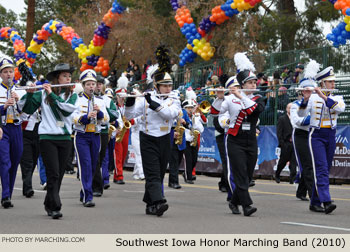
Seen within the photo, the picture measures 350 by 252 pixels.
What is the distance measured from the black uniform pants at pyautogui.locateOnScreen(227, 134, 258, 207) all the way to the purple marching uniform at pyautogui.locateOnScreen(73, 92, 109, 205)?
95.3 inches

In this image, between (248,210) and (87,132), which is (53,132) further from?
(248,210)

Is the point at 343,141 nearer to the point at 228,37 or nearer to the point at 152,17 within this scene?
the point at 228,37

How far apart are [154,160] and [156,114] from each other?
2.18ft

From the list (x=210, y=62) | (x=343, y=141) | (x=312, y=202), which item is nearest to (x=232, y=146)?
(x=312, y=202)

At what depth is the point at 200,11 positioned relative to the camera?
29.6 metres

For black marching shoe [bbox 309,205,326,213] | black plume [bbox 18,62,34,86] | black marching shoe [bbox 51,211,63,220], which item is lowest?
black marching shoe [bbox 309,205,326,213]

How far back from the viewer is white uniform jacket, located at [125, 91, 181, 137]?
395 inches

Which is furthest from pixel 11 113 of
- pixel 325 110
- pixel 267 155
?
pixel 267 155

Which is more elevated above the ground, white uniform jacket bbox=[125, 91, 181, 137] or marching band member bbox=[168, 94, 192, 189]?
white uniform jacket bbox=[125, 91, 181, 137]

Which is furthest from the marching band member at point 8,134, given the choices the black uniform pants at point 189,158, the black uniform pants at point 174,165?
the black uniform pants at point 189,158

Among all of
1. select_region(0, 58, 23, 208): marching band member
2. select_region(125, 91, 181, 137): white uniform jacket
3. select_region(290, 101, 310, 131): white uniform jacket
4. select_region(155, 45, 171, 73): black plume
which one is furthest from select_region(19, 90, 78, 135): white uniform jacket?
select_region(290, 101, 310, 131): white uniform jacket

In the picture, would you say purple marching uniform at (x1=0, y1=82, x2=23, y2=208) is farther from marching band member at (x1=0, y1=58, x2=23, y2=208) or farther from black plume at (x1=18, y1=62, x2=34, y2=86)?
black plume at (x1=18, y1=62, x2=34, y2=86)

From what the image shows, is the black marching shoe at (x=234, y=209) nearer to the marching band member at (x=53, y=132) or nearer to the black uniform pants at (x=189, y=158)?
the marching band member at (x=53, y=132)

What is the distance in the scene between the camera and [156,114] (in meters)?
10.1
